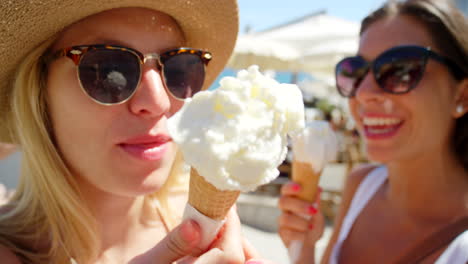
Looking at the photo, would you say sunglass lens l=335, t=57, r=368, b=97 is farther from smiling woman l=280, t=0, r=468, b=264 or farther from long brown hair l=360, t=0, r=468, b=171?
long brown hair l=360, t=0, r=468, b=171

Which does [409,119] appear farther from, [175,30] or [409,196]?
[175,30]

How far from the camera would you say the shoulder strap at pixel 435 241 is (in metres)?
Answer: 1.52

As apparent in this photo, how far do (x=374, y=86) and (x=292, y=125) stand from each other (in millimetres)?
1175

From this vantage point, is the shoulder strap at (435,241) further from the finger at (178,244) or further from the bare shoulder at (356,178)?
the finger at (178,244)

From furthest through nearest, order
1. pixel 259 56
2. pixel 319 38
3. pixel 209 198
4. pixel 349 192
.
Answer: pixel 319 38
pixel 259 56
pixel 349 192
pixel 209 198

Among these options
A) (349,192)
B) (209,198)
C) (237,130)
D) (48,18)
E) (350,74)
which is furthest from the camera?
(349,192)

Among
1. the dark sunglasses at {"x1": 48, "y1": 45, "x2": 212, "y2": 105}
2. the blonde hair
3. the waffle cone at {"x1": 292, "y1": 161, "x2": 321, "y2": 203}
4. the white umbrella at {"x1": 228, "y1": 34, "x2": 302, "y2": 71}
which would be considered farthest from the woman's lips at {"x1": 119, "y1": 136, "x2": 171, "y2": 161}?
the white umbrella at {"x1": 228, "y1": 34, "x2": 302, "y2": 71}

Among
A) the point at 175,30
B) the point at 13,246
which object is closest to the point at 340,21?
the point at 175,30

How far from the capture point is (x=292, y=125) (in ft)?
3.24

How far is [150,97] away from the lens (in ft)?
3.98

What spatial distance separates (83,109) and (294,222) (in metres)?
1.30

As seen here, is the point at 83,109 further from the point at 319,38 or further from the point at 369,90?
the point at 319,38

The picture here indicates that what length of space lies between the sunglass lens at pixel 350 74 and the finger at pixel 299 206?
84 cm

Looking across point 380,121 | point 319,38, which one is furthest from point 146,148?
point 319,38
